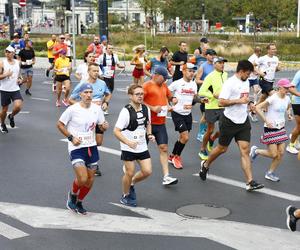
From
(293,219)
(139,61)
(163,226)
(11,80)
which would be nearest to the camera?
(293,219)

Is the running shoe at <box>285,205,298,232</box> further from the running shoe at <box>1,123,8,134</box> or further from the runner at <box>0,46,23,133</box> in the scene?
the running shoe at <box>1,123,8,134</box>

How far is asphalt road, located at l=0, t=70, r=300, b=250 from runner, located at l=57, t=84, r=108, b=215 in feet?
1.66

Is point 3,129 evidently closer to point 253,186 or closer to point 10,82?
point 10,82

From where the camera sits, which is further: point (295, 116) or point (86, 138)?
point (295, 116)

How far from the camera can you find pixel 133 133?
7391mm

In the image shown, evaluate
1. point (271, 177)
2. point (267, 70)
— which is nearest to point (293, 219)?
point (271, 177)

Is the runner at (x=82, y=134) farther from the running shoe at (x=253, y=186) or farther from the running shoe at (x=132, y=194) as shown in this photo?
the running shoe at (x=253, y=186)

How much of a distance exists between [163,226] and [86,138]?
4.72ft

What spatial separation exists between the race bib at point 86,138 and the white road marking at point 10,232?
4.26 ft

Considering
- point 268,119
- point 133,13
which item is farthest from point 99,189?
point 133,13

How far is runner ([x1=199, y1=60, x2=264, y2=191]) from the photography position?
8266 mm

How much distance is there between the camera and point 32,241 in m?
6.42

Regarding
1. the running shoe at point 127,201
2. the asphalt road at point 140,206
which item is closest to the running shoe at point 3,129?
the asphalt road at point 140,206

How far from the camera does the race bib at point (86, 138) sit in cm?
709
